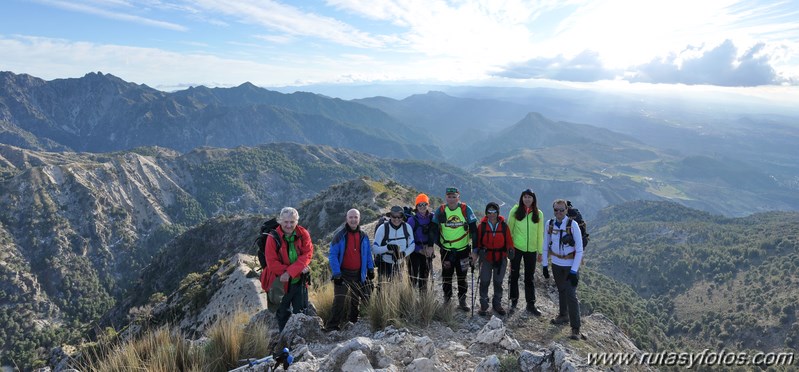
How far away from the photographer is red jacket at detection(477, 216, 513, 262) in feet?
29.2

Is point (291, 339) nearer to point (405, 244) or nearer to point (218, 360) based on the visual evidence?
point (218, 360)

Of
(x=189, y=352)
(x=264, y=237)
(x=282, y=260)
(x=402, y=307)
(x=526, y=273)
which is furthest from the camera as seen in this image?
(x=526, y=273)

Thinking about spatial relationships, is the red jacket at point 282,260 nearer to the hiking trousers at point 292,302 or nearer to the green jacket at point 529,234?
the hiking trousers at point 292,302

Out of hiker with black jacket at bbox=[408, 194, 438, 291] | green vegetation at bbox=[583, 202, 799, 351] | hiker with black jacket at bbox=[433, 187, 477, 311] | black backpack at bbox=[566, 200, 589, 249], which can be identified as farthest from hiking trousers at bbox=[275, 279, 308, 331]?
green vegetation at bbox=[583, 202, 799, 351]

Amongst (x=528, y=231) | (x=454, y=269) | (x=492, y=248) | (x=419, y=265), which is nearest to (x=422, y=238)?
(x=419, y=265)

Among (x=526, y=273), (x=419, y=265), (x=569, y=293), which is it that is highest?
(x=419, y=265)

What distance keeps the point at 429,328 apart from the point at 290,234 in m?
3.17

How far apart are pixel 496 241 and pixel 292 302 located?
4642 mm

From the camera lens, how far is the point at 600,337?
8.96m

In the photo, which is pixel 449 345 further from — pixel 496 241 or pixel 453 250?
pixel 496 241

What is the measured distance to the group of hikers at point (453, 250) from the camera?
7672 millimetres

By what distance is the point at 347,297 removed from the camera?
7.82 metres

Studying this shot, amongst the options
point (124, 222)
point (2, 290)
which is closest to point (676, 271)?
point (2, 290)

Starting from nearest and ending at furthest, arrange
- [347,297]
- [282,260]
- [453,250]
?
[282,260] → [347,297] → [453,250]
